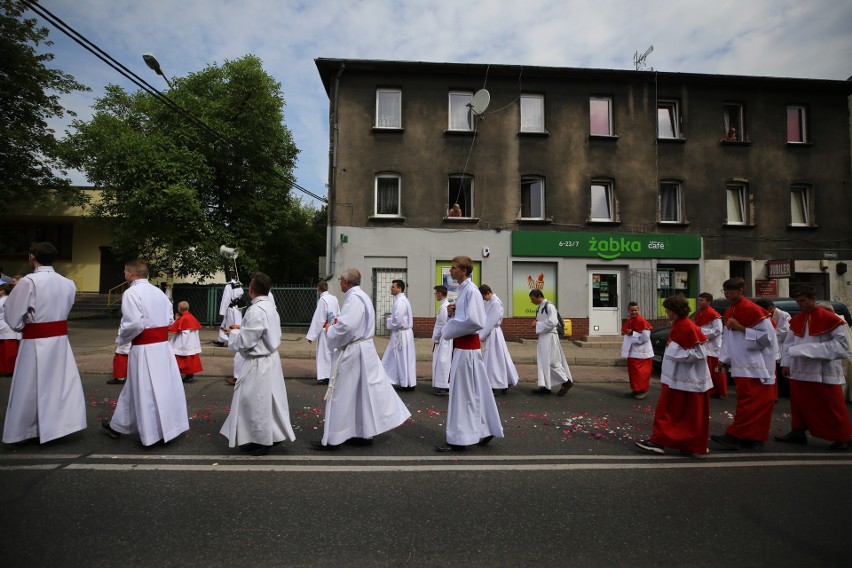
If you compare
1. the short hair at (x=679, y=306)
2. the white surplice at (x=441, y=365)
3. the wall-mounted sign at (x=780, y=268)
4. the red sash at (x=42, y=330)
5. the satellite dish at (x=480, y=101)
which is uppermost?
the satellite dish at (x=480, y=101)

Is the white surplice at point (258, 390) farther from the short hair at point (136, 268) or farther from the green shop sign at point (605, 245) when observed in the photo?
the green shop sign at point (605, 245)

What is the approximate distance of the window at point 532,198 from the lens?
665 inches

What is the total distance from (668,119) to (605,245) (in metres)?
5.72

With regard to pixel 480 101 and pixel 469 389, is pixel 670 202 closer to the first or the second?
pixel 480 101

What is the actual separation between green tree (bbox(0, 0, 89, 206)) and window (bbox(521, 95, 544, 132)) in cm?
1737

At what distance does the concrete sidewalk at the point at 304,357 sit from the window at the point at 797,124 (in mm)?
12391

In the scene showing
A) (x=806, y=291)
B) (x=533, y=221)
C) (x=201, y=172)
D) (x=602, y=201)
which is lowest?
(x=806, y=291)

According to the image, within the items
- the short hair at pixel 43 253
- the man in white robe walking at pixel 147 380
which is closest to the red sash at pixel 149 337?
the man in white robe walking at pixel 147 380

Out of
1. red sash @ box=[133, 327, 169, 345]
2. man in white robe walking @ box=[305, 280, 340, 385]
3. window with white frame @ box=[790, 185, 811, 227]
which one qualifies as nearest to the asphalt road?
red sash @ box=[133, 327, 169, 345]

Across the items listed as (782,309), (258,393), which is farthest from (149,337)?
(782,309)

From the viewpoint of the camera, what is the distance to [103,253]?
2686 centimetres

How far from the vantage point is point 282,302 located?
17172 mm

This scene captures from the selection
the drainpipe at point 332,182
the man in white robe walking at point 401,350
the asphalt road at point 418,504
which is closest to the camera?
the asphalt road at point 418,504

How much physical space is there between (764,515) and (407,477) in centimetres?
281
